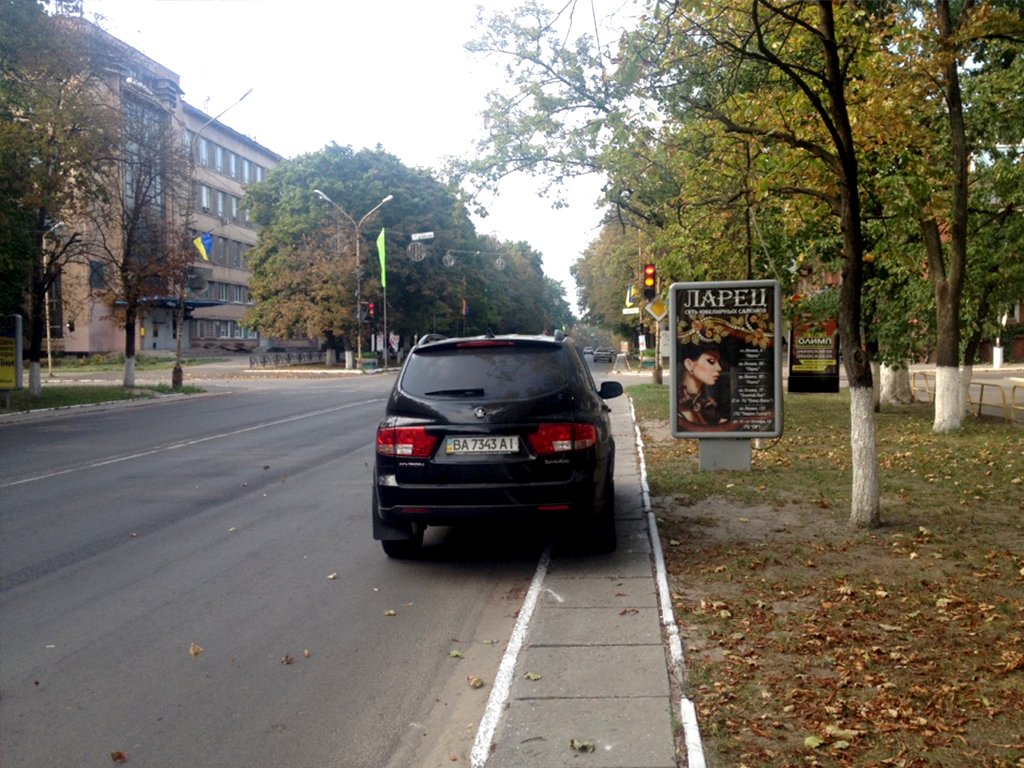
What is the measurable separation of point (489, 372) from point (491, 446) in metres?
0.65

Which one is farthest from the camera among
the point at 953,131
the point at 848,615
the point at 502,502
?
the point at 953,131

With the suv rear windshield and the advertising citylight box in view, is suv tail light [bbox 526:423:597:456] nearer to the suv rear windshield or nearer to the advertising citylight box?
the suv rear windshield

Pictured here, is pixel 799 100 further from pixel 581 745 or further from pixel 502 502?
pixel 581 745

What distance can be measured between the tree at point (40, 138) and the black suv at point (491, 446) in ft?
57.6

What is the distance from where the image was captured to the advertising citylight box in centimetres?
1136

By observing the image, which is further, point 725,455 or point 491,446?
point 725,455

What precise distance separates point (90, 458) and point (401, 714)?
11.6 meters

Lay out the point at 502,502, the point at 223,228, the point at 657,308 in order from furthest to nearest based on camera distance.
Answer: the point at 223,228 < the point at 657,308 < the point at 502,502

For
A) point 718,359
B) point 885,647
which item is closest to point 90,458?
point 718,359

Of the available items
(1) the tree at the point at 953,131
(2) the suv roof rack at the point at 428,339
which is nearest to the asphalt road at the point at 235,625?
(2) the suv roof rack at the point at 428,339

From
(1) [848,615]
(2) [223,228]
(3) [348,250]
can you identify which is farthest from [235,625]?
(2) [223,228]

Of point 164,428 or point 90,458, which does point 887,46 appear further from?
point 164,428

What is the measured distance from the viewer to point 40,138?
23406 millimetres

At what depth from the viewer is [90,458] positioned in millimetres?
14750
